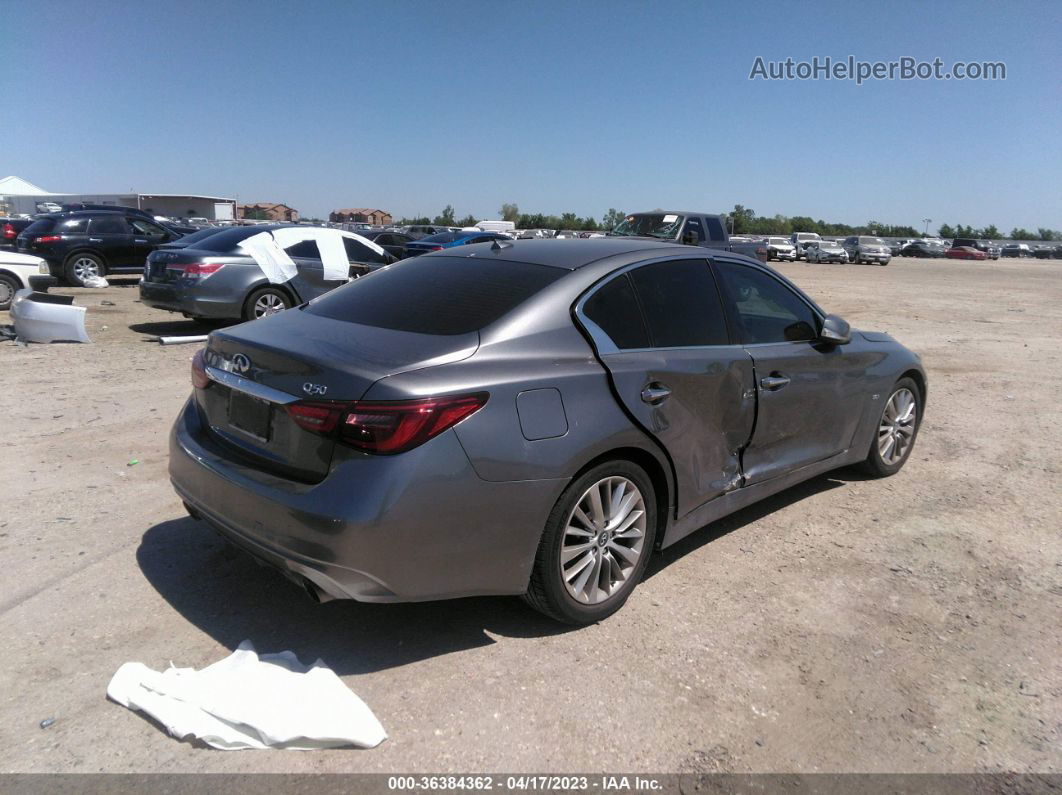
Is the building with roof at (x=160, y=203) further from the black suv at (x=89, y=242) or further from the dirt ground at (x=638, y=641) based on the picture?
the dirt ground at (x=638, y=641)

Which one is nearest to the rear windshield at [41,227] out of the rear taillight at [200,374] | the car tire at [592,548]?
the rear taillight at [200,374]

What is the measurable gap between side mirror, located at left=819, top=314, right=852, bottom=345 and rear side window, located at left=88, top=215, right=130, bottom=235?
17.5 meters

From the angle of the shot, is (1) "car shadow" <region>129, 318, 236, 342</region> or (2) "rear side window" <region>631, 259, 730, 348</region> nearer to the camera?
(2) "rear side window" <region>631, 259, 730, 348</region>

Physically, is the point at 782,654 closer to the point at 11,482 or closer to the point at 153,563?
the point at 153,563

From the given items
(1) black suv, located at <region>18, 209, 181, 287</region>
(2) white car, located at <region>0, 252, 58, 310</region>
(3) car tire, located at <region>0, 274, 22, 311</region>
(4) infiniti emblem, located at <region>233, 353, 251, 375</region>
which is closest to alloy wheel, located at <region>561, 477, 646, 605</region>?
(4) infiniti emblem, located at <region>233, 353, 251, 375</region>

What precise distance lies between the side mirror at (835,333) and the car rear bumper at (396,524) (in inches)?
92.9

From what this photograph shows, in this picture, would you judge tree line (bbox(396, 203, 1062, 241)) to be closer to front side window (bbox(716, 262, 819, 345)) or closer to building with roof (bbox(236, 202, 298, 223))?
building with roof (bbox(236, 202, 298, 223))

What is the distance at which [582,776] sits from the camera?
8.64 ft

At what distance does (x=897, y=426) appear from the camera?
222 inches

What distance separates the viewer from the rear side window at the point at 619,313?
360 cm

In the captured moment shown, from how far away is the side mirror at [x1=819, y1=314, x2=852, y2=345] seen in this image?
15.6 ft

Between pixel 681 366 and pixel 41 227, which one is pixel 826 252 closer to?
pixel 41 227

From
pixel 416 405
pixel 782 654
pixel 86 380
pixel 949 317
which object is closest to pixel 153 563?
pixel 416 405

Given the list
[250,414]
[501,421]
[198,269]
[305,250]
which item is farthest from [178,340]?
[501,421]
